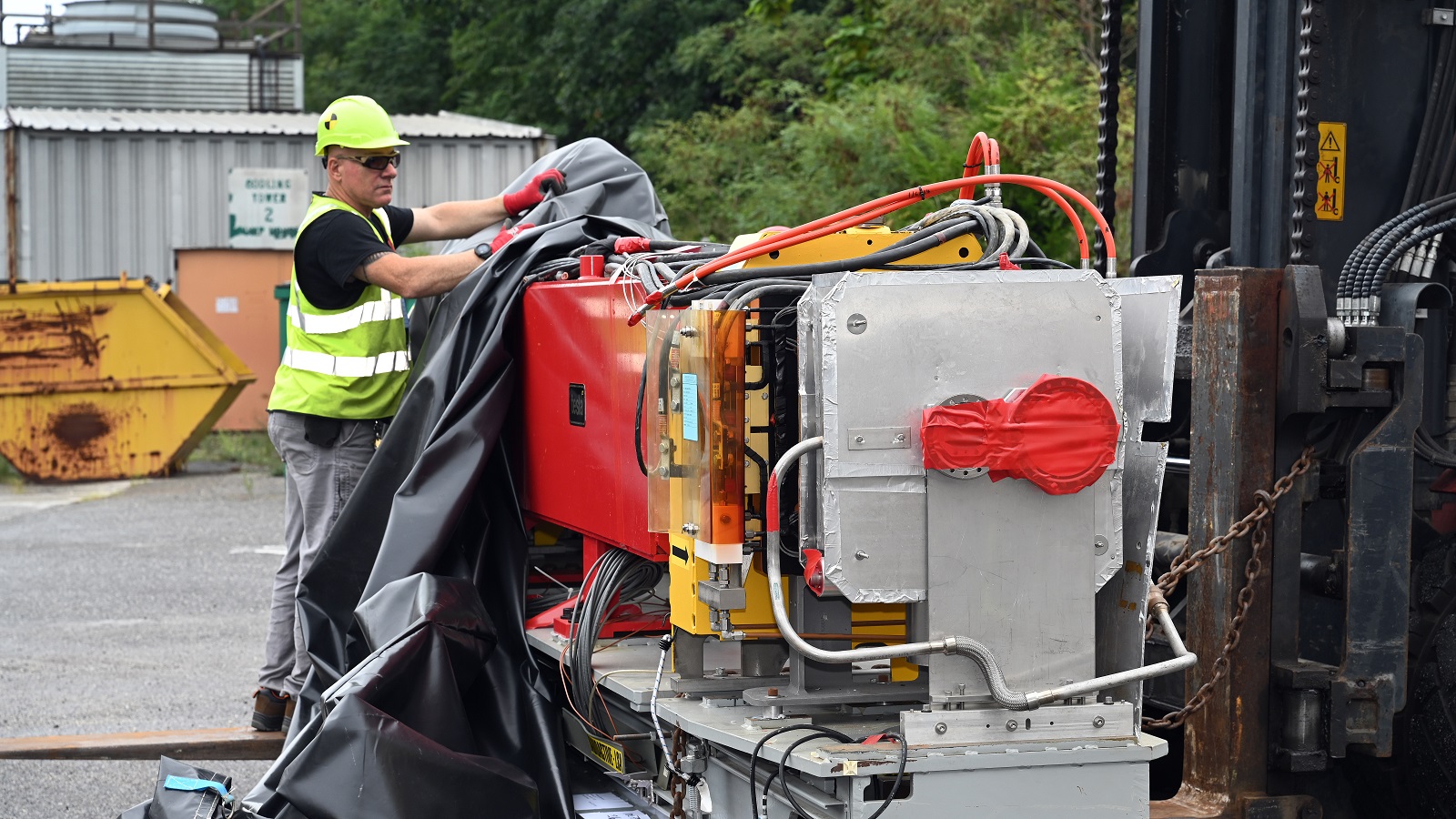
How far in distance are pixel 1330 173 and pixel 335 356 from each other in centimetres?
312

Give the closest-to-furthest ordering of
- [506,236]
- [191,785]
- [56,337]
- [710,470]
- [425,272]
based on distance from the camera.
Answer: [710,470] → [191,785] → [425,272] → [506,236] → [56,337]

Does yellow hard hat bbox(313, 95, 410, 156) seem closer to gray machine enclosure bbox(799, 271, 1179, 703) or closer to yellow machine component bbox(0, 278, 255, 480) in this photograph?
gray machine enclosure bbox(799, 271, 1179, 703)

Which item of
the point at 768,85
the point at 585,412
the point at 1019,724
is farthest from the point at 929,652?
the point at 768,85

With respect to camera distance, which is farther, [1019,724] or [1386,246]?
[1386,246]

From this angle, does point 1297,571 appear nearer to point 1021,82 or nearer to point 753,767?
point 753,767

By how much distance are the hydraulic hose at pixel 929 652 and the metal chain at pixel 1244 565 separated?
13.1 inches

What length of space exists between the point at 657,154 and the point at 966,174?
16131 mm

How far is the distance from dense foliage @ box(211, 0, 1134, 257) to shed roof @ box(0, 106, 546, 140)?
2.19 m

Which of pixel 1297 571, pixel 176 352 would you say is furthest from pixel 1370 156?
pixel 176 352

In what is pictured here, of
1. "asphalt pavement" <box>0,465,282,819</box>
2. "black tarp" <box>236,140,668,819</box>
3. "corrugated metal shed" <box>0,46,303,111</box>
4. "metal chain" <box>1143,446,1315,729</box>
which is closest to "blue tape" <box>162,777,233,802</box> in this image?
"black tarp" <box>236,140,668,819</box>

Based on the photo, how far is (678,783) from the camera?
3611 mm

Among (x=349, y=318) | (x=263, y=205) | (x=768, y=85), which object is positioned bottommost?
(x=349, y=318)

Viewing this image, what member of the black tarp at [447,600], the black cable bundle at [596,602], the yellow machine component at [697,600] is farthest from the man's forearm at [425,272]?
the yellow machine component at [697,600]

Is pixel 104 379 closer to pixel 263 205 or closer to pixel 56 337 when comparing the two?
pixel 56 337
